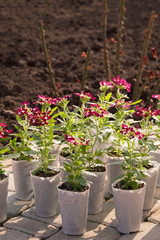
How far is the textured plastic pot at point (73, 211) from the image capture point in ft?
9.90

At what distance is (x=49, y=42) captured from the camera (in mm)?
7191

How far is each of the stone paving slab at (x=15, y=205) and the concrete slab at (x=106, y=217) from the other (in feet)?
1.75

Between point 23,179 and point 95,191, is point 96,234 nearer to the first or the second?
point 95,191

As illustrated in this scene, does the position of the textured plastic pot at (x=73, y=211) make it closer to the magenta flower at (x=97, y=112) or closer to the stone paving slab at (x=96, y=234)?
the stone paving slab at (x=96, y=234)

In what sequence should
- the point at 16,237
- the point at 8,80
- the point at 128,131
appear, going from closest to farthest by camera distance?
1. the point at 16,237
2. the point at 128,131
3. the point at 8,80

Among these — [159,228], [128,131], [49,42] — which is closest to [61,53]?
[49,42]

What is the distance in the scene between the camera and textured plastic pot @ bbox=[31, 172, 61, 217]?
10.8 feet

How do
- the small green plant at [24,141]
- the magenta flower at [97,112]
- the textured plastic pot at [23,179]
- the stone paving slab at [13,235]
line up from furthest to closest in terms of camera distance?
1. the textured plastic pot at [23,179]
2. the small green plant at [24,141]
3. the magenta flower at [97,112]
4. the stone paving slab at [13,235]

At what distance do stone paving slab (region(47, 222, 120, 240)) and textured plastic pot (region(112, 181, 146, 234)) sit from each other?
67 mm

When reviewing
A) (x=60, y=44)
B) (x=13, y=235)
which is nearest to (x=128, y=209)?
(x=13, y=235)

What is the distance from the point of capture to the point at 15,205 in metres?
3.51

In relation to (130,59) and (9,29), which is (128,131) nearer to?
(130,59)

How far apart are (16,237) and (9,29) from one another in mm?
5082

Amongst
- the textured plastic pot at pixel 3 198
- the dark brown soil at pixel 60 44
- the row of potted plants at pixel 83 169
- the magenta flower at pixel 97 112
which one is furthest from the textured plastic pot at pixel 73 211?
the dark brown soil at pixel 60 44
